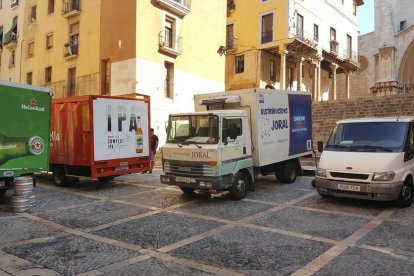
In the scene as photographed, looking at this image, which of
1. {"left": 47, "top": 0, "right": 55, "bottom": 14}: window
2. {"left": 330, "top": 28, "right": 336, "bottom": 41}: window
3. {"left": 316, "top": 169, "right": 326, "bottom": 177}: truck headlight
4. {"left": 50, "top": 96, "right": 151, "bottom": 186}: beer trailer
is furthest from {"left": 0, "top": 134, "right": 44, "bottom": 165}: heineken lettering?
{"left": 330, "top": 28, "right": 336, "bottom": 41}: window

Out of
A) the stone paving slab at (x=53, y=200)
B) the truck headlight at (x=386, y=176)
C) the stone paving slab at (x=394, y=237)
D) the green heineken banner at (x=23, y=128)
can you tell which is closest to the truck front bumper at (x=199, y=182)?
the stone paving slab at (x=53, y=200)

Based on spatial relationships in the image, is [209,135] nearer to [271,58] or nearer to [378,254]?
[378,254]

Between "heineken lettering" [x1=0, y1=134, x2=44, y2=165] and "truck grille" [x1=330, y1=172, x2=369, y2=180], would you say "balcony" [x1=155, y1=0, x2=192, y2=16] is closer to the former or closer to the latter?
"heineken lettering" [x1=0, y1=134, x2=44, y2=165]

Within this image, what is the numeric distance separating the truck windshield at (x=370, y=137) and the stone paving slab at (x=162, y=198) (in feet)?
12.5

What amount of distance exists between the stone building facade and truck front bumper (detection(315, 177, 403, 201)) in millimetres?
28171

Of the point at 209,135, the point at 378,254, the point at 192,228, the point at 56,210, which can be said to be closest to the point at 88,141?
the point at 56,210

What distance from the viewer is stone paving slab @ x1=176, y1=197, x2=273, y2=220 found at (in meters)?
8.30

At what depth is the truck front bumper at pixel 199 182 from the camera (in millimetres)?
9102

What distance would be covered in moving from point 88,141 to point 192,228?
537 cm

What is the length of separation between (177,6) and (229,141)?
17760 millimetres

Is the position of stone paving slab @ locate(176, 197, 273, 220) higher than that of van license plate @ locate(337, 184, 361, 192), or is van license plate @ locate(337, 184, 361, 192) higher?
van license plate @ locate(337, 184, 361, 192)

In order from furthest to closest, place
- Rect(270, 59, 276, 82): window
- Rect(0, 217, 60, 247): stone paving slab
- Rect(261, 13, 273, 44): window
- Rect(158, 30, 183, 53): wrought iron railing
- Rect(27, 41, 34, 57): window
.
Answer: Rect(270, 59, 276, 82): window
Rect(261, 13, 273, 44): window
Rect(27, 41, 34, 57): window
Rect(158, 30, 183, 53): wrought iron railing
Rect(0, 217, 60, 247): stone paving slab

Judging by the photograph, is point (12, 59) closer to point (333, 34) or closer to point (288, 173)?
point (333, 34)

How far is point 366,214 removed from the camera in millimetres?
8133
